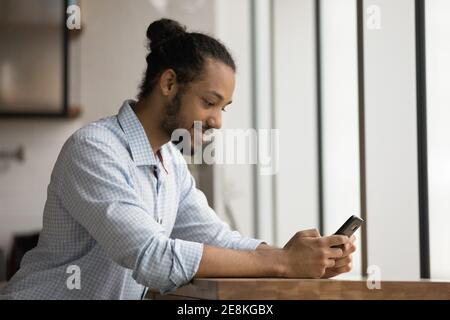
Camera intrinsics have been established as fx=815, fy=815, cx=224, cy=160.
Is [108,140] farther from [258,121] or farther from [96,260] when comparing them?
[258,121]

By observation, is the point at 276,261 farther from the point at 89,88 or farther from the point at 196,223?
the point at 89,88

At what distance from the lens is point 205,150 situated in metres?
5.08

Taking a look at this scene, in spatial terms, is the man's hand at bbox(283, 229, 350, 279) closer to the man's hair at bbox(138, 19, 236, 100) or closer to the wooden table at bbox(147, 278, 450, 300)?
the wooden table at bbox(147, 278, 450, 300)

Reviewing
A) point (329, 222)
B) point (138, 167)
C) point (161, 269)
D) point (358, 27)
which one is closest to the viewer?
point (161, 269)

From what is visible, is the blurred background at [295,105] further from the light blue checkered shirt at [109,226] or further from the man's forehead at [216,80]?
the light blue checkered shirt at [109,226]

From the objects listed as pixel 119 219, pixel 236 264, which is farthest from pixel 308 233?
pixel 119 219

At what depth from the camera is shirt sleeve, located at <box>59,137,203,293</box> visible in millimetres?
1469

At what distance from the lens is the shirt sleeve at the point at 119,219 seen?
1469 millimetres

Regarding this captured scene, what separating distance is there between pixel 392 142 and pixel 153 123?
1466mm

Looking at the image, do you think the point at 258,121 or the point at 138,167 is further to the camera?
the point at 258,121

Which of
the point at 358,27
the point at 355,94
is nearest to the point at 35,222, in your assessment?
the point at 355,94

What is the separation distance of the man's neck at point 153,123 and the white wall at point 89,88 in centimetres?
317

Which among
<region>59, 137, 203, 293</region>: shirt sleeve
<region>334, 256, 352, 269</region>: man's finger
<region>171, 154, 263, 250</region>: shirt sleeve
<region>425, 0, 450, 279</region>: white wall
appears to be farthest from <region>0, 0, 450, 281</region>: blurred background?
<region>59, 137, 203, 293</region>: shirt sleeve
